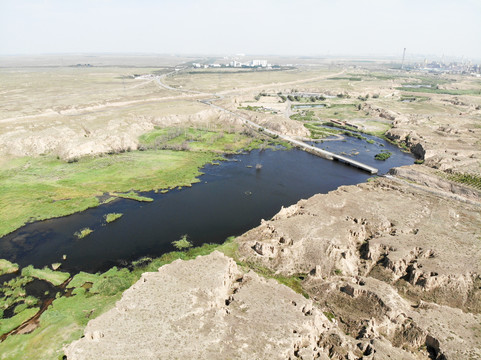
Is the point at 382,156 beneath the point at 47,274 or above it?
above

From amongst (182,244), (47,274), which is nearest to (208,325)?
(182,244)

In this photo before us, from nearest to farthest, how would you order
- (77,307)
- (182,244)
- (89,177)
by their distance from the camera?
(77,307) < (182,244) < (89,177)

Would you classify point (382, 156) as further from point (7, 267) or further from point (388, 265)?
point (7, 267)

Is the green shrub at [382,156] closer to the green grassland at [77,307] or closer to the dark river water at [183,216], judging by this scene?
the dark river water at [183,216]

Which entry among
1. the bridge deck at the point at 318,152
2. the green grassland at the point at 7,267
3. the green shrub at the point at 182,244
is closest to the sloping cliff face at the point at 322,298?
the green shrub at the point at 182,244

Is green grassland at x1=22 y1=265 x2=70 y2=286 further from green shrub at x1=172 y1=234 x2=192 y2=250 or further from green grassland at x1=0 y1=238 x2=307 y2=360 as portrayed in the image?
green shrub at x1=172 y1=234 x2=192 y2=250
